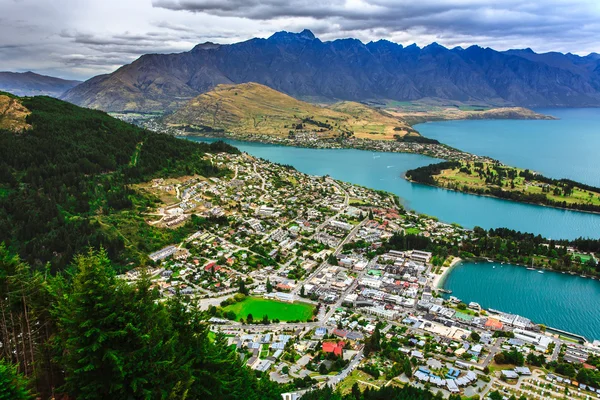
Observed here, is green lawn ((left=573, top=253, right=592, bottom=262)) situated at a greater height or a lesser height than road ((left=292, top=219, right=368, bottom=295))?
lesser

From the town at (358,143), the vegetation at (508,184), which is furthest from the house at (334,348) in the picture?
the town at (358,143)

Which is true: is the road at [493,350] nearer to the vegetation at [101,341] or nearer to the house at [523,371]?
the house at [523,371]

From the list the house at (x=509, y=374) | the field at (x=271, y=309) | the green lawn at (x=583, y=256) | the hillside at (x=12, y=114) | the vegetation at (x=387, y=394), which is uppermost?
the hillside at (x=12, y=114)

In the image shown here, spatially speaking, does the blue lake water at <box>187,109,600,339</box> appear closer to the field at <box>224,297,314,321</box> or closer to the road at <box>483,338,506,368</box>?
the road at <box>483,338,506,368</box>

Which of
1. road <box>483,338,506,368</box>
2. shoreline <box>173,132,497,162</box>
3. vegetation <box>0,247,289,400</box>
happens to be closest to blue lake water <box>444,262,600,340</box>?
road <box>483,338,506,368</box>

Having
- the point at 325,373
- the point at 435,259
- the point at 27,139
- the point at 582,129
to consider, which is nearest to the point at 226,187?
the point at 27,139

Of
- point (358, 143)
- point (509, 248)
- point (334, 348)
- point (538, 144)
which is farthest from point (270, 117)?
point (334, 348)

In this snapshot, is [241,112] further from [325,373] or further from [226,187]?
[325,373]
